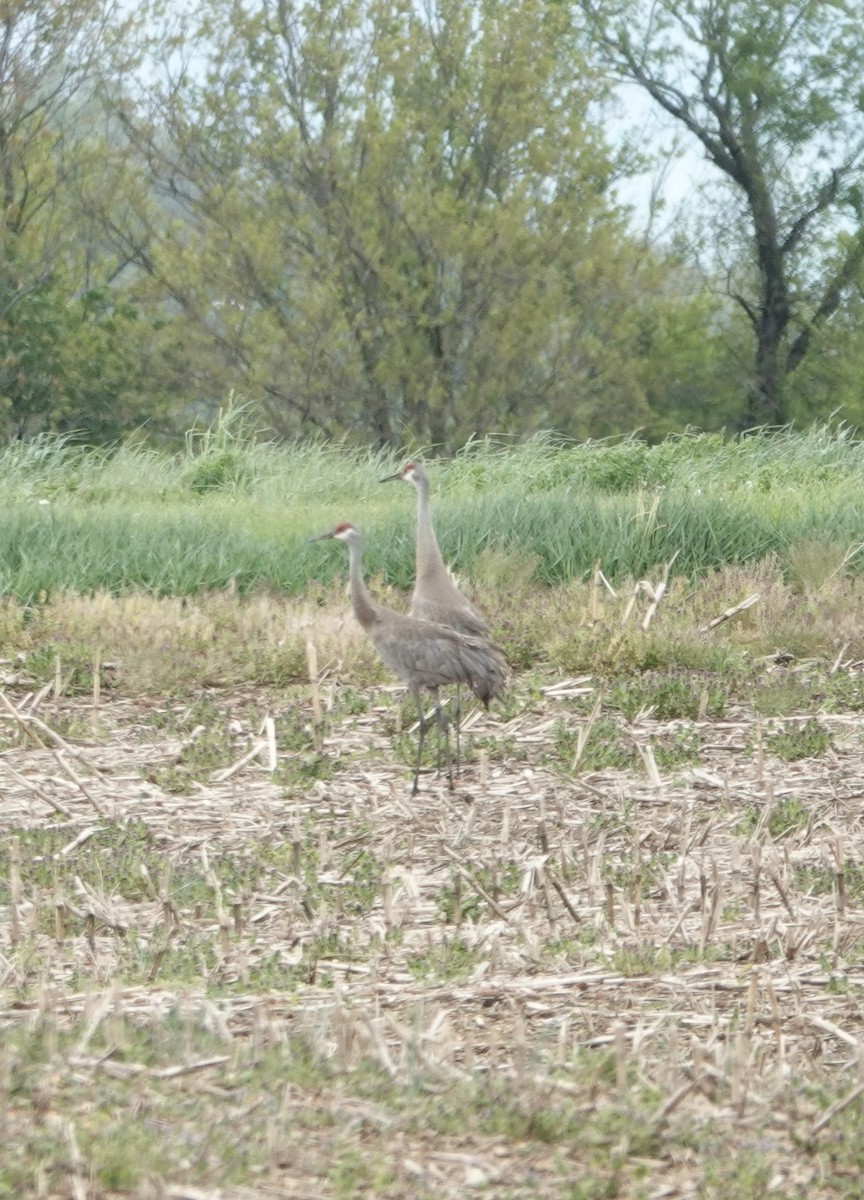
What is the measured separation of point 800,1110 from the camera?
12.0ft

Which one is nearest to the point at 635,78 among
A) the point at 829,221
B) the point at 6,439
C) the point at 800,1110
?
the point at 829,221

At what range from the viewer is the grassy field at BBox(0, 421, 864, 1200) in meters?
3.52

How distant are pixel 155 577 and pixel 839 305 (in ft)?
71.7

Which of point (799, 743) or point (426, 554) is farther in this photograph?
point (426, 554)

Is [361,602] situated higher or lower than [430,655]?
higher

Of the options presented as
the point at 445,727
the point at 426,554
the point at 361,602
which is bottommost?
the point at 445,727

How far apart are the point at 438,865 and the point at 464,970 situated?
4.73ft

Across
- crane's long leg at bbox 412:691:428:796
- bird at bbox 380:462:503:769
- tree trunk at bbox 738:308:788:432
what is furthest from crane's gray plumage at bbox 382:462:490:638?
tree trunk at bbox 738:308:788:432

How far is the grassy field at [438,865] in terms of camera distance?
3520mm

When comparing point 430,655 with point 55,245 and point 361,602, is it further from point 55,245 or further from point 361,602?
point 55,245

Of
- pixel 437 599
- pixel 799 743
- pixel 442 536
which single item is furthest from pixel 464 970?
pixel 442 536

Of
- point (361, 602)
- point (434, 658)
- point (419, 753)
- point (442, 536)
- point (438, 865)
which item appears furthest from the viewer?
point (442, 536)

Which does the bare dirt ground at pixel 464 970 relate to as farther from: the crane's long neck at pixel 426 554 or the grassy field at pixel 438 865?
the crane's long neck at pixel 426 554

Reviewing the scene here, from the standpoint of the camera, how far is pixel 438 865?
6199mm
